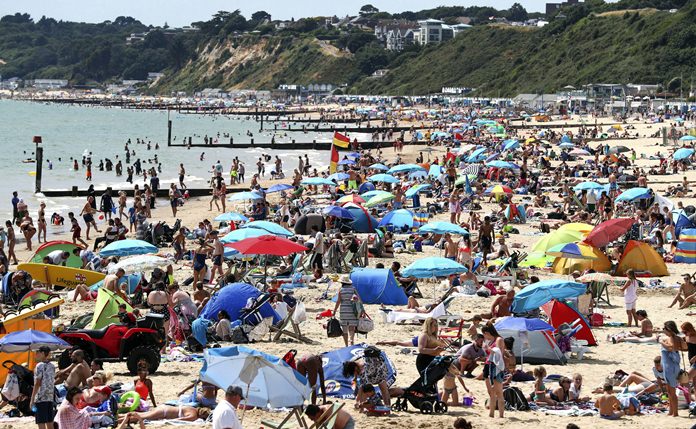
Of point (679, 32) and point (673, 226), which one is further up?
point (679, 32)

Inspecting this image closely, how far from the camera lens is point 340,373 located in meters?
10.5

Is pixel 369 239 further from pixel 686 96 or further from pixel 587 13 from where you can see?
pixel 587 13

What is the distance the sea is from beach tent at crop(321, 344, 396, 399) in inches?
808

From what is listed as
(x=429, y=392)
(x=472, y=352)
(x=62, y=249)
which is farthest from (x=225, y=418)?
(x=62, y=249)

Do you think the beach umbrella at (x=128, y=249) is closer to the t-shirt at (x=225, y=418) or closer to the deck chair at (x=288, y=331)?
the deck chair at (x=288, y=331)

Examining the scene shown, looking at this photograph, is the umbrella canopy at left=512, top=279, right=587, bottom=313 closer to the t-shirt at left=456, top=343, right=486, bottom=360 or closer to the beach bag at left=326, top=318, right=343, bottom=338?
the t-shirt at left=456, top=343, right=486, bottom=360

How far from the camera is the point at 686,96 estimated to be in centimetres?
8962

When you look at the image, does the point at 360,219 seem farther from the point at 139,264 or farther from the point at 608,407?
the point at 608,407

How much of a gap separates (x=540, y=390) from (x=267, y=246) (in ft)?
20.0

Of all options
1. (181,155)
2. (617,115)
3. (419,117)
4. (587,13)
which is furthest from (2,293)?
(587,13)

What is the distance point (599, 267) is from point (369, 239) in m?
5.31

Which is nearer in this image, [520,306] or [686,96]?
[520,306]

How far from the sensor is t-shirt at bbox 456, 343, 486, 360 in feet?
35.8

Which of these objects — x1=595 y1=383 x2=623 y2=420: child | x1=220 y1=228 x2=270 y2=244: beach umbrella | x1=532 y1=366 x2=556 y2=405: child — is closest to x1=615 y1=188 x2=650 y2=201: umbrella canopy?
x1=220 y1=228 x2=270 y2=244: beach umbrella
